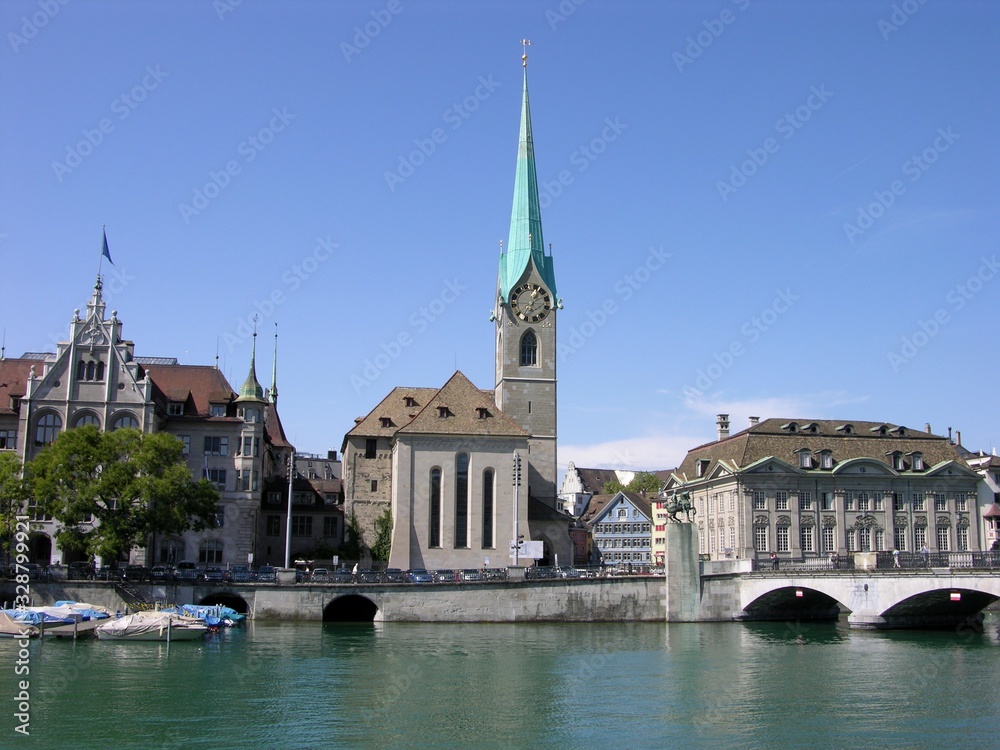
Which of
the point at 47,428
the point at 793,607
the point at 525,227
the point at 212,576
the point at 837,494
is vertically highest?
the point at 525,227

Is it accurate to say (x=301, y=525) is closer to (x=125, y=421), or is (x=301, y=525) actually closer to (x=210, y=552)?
(x=210, y=552)

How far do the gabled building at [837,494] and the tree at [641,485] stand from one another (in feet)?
184

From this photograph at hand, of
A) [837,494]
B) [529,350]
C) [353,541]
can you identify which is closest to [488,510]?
[353,541]

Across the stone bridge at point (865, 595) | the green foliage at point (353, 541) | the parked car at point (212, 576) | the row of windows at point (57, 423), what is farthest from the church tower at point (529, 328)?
the row of windows at point (57, 423)

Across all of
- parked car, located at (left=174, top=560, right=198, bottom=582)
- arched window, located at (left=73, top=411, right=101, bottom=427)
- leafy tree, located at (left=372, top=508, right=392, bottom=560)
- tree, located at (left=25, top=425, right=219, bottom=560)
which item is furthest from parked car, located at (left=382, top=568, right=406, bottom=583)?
arched window, located at (left=73, top=411, right=101, bottom=427)

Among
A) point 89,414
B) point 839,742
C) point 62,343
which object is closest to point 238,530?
point 89,414

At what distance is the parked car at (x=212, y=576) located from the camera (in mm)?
63912

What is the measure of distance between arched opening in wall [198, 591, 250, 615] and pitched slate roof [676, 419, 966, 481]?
41321 mm

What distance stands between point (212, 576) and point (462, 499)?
20.3 meters

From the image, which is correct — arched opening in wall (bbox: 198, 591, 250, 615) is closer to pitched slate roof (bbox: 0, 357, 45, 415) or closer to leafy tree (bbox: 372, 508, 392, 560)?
leafy tree (bbox: 372, 508, 392, 560)

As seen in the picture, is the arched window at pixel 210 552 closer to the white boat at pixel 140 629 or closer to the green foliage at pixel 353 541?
the green foliage at pixel 353 541

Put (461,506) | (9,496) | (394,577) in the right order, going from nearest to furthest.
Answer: (9,496) < (394,577) < (461,506)

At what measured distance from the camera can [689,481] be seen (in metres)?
98.6

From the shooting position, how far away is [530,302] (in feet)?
309
